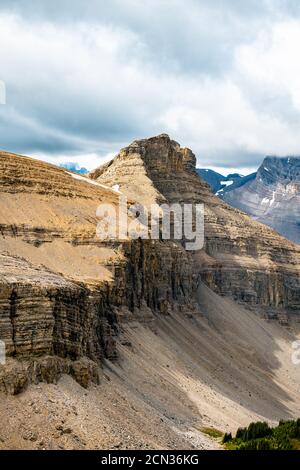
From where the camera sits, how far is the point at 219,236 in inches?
5546

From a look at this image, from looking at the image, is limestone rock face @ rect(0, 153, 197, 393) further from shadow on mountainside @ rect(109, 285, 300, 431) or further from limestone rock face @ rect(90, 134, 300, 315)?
limestone rock face @ rect(90, 134, 300, 315)

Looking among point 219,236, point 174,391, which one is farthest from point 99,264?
point 219,236

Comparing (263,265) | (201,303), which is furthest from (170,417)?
(263,265)

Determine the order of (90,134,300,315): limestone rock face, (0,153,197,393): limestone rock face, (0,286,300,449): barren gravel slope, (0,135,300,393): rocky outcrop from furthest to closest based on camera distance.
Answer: (90,134,300,315): limestone rock face → (0,135,300,393): rocky outcrop → (0,153,197,393): limestone rock face → (0,286,300,449): barren gravel slope

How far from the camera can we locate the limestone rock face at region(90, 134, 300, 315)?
13200 cm

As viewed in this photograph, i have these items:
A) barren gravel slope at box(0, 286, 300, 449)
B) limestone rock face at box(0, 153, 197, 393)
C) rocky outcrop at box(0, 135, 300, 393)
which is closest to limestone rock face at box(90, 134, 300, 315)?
rocky outcrop at box(0, 135, 300, 393)

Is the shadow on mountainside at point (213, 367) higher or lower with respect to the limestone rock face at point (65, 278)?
lower

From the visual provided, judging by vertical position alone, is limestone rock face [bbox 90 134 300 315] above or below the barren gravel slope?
above

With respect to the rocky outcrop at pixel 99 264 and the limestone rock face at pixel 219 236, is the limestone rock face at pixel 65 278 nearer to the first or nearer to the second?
the rocky outcrop at pixel 99 264

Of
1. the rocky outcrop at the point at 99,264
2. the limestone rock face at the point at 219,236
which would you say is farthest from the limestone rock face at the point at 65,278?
the limestone rock face at the point at 219,236

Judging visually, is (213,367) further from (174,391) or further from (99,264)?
(99,264)

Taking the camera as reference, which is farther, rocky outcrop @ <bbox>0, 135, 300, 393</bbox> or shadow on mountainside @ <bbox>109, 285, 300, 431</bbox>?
shadow on mountainside @ <bbox>109, 285, 300, 431</bbox>

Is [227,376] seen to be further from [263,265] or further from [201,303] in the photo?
[263,265]

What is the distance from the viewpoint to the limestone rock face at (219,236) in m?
132
